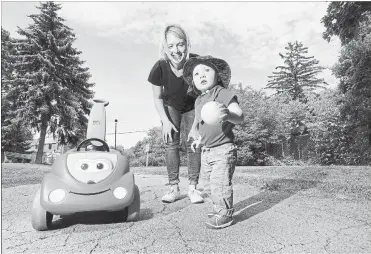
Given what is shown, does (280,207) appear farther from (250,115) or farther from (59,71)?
(59,71)

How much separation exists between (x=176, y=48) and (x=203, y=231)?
1.77m

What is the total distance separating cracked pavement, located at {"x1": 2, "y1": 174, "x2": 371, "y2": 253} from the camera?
1636 mm

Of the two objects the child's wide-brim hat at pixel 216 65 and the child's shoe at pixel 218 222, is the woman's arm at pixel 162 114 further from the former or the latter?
the child's shoe at pixel 218 222

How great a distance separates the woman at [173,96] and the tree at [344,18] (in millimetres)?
10958

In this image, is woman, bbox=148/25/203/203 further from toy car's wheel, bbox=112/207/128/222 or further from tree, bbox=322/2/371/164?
tree, bbox=322/2/371/164

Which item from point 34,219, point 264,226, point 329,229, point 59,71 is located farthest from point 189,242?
point 59,71

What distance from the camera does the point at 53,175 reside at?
205 centimetres

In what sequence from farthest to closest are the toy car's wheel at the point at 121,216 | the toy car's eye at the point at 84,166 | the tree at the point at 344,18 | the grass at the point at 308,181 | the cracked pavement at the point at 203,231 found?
the tree at the point at 344,18
the grass at the point at 308,181
the toy car's wheel at the point at 121,216
the toy car's eye at the point at 84,166
the cracked pavement at the point at 203,231

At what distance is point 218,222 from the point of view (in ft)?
6.45

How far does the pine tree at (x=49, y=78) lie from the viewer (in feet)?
59.6

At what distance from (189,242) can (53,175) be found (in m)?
1.06

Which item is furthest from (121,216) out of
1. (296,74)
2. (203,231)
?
(296,74)

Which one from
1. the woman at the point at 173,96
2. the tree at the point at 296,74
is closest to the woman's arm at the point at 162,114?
the woman at the point at 173,96

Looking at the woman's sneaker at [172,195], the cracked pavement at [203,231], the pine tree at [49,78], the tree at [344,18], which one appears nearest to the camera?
the cracked pavement at [203,231]
